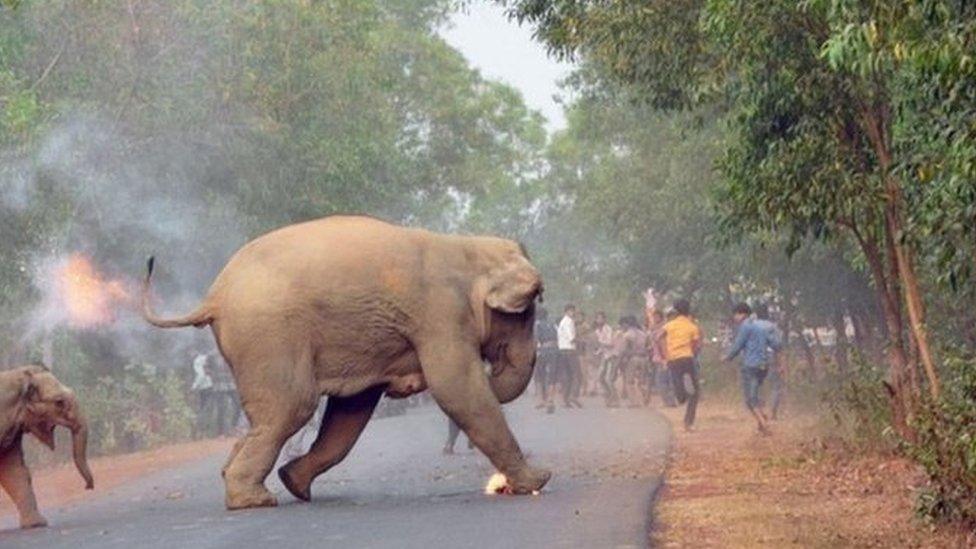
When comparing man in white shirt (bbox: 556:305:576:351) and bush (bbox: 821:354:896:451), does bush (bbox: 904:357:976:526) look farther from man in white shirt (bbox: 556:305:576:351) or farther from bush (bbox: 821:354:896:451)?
man in white shirt (bbox: 556:305:576:351)

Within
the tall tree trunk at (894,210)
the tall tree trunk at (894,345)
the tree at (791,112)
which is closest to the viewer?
the tree at (791,112)

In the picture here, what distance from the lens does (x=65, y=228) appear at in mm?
27641

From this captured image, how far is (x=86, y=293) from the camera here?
31391 millimetres

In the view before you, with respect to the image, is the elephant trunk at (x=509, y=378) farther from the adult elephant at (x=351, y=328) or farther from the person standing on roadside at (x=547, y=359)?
the person standing on roadside at (x=547, y=359)

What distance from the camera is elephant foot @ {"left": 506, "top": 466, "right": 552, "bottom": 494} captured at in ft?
55.4

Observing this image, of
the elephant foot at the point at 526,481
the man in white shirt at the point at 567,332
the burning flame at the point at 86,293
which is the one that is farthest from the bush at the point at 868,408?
the man in white shirt at the point at 567,332

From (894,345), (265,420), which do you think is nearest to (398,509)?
(265,420)

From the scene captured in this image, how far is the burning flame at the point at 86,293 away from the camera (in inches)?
1195

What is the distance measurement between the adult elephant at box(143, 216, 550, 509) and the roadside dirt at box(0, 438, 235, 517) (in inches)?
120

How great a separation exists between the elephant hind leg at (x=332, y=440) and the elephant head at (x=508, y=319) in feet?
3.32

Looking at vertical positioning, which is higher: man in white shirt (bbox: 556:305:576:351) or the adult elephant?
man in white shirt (bbox: 556:305:576:351)

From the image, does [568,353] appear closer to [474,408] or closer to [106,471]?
[106,471]

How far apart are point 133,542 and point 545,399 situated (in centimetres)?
2600

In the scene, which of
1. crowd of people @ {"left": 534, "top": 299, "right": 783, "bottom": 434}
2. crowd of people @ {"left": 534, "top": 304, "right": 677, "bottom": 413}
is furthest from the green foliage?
crowd of people @ {"left": 534, "top": 304, "right": 677, "bottom": 413}
